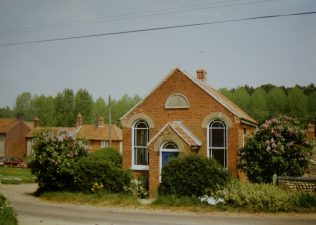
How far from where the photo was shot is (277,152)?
2111 cm

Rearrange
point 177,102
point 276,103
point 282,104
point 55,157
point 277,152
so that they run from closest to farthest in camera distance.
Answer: point 277,152 → point 55,157 → point 177,102 → point 282,104 → point 276,103

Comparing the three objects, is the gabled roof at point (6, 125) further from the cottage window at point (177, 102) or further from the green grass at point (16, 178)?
the cottage window at point (177, 102)

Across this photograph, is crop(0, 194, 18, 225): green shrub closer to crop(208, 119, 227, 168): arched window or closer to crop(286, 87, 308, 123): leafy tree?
crop(208, 119, 227, 168): arched window

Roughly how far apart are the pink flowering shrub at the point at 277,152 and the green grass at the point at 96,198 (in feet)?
21.5

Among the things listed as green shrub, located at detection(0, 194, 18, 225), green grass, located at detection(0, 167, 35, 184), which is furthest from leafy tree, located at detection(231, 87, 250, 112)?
green shrub, located at detection(0, 194, 18, 225)

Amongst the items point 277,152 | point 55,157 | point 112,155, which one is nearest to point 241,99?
point 112,155

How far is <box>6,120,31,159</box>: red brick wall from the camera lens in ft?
247

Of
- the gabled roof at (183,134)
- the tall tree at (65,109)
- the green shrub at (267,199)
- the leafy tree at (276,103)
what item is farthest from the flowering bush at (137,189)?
the tall tree at (65,109)

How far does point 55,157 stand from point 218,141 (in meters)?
9.47

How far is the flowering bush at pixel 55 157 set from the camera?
23172 millimetres

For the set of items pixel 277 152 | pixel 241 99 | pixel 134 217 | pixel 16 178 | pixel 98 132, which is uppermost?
pixel 241 99

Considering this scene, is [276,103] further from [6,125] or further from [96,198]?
[96,198]

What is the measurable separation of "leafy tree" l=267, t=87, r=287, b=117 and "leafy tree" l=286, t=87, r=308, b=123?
138cm

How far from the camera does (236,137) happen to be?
2317cm
